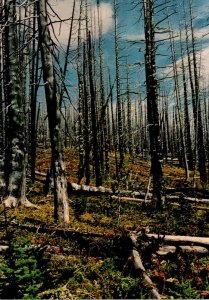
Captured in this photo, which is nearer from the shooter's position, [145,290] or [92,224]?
[145,290]

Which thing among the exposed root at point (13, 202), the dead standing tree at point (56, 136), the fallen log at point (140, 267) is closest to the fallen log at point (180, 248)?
the fallen log at point (140, 267)

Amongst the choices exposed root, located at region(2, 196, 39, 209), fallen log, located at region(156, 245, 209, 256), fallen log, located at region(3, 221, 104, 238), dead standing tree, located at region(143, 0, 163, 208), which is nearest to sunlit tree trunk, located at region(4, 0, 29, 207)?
exposed root, located at region(2, 196, 39, 209)

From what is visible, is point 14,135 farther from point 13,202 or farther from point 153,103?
point 153,103

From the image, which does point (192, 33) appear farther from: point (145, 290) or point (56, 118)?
point (145, 290)

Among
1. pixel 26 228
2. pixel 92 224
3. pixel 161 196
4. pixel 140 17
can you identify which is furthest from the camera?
pixel 140 17

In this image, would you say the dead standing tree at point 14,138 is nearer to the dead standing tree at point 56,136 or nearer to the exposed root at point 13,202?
the exposed root at point 13,202

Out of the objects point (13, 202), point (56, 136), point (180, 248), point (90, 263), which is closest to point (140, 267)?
point (90, 263)

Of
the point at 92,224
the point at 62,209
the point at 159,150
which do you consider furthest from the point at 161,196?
the point at 62,209

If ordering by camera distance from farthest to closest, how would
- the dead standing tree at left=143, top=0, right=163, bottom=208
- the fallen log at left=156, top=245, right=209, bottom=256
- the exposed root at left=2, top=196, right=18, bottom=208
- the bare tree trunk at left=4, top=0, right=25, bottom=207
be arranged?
the dead standing tree at left=143, top=0, right=163, bottom=208
the bare tree trunk at left=4, top=0, right=25, bottom=207
the exposed root at left=2, top=196, right=18, bottom=208
the fallen log at left=156, top=245, right=209, bottom=256

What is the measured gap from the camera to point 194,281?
4617 mm

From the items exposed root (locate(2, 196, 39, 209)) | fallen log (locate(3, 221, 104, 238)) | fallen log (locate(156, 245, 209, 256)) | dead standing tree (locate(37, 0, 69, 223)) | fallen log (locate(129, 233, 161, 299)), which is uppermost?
dead standing tree (locate(37, 0, 69, 223))

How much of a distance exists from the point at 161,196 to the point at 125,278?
6223 mm

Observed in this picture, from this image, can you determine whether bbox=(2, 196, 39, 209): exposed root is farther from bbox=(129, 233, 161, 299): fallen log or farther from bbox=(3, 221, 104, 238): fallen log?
bbox=(129, 233, 161, 299): fallen log

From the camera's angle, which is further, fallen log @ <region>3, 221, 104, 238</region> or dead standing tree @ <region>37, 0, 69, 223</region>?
dead standing tree @ <region>37, 0, 69, 223</region>
